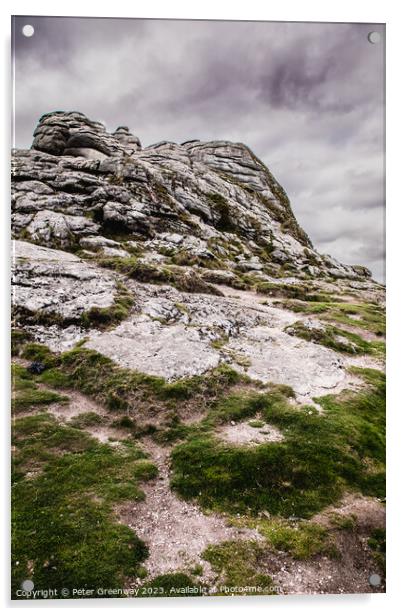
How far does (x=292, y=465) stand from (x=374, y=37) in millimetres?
20376

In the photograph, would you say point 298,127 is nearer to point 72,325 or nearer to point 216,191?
point 72,325

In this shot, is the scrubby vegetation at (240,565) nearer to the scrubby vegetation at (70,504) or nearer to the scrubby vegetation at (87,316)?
the scrubby vegetation at (70,504)

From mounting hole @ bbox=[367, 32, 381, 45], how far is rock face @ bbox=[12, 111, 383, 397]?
1584 cm

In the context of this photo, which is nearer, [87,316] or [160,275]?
[87,316]

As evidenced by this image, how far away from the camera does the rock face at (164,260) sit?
2122 cm

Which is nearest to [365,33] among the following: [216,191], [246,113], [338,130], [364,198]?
[338,130]

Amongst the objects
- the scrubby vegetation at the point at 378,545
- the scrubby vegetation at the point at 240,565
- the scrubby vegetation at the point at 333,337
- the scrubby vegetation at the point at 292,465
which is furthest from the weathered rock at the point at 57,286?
the scrubby vegetation at the point at 378,545

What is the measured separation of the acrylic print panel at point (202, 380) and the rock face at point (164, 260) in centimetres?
30

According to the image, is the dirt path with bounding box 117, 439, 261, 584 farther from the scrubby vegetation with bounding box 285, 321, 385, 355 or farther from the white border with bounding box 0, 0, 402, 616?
the scrubby vegetation with bounding box 285, 321, 385, 355

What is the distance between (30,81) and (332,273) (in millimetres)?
60558

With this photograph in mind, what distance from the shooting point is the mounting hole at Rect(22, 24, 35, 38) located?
14.5m

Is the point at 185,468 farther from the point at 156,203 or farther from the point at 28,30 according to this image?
the point at 156,203

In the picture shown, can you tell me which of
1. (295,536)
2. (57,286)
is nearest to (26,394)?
(57,286)

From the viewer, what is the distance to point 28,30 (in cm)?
1452
